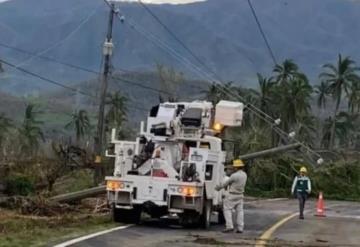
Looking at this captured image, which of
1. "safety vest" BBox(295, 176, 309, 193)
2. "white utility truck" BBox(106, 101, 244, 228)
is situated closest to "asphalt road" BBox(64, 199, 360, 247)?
"white utility truck" BBox(106, 101, 244, 228)

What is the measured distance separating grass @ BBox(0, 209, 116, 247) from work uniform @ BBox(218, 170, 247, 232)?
2711mm

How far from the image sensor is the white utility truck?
19.2 metres

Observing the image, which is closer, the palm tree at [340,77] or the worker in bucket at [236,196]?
the worker in bucket at [236,196]

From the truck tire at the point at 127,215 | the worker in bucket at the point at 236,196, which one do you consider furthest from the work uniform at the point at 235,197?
the truck tire at the point at 127,215

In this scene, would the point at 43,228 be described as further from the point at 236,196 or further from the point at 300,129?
the point at 300,129

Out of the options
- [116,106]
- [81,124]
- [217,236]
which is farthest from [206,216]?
[81,124]

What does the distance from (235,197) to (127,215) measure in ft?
9.17

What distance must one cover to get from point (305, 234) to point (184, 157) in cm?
356

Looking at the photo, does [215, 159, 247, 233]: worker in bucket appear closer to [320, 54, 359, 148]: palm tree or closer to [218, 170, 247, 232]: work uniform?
[218, 170, 247, 232]: work uniform

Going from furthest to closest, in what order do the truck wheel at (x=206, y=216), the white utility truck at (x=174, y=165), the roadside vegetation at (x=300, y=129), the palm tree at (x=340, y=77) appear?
the palm tree at (x=340, y=77), the roadside vegetation at (x=300, y=129), the truck wheel at (x=206, y=216), the white utility truck at (x=174, y=165)

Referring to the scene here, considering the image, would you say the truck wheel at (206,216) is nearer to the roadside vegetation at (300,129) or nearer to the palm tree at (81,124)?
the roadside vegetation at (300,129)

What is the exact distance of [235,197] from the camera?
19.0 m

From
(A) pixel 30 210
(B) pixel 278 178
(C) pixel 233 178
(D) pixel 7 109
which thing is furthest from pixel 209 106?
(D) pixel 7 109

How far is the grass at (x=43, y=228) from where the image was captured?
1440cm
